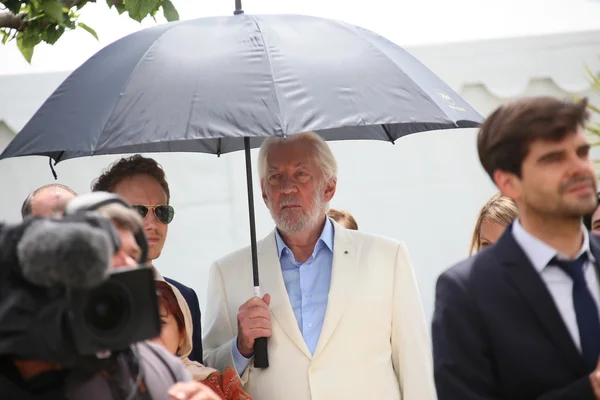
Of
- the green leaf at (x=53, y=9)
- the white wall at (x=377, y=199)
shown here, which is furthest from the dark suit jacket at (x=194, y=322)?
the white wall at (x=377, y=199)

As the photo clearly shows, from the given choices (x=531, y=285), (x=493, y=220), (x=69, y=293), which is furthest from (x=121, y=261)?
(x=493, y=220)

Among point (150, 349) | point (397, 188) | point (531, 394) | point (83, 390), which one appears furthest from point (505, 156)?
point (397, 188)

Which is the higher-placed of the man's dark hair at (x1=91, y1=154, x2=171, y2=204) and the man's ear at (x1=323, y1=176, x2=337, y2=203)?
the man's dark hair at (x1=91, y1=154, x2=171, y2=204)

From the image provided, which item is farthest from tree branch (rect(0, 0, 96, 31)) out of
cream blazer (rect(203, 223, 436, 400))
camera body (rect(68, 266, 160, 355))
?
camera body (rect(68, 266, 160, 355))

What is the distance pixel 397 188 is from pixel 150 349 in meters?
4.33

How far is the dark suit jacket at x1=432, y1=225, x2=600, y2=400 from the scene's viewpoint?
8.68 feet

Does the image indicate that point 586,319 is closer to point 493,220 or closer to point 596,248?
point 596,248

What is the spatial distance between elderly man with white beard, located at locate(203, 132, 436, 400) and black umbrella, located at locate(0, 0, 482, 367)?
10cm

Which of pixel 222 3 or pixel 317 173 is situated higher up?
pixel 222 3

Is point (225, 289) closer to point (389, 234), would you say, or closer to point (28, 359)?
point (28, 359)

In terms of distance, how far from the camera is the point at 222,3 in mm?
6320

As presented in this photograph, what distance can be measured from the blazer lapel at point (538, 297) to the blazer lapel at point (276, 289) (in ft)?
4.21

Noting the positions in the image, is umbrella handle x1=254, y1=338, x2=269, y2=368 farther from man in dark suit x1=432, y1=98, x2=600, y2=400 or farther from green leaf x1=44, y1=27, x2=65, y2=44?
green leaf x1=44, y1=27, x2=65, y2=44

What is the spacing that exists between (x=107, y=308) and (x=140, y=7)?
2092 mm
